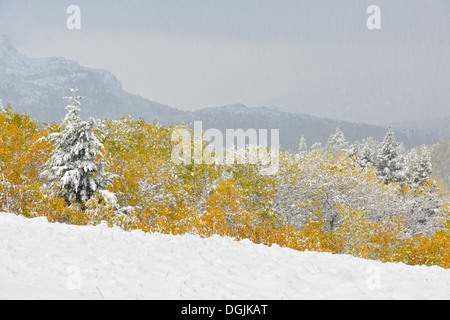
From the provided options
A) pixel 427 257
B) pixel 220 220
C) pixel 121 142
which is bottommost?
pixel 427 257

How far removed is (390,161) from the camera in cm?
Answer: 4131

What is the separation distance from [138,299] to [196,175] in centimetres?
1997

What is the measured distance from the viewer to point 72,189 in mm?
20266

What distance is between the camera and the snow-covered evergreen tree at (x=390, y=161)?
4081cm

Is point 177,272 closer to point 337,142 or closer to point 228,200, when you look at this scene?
point 228,200

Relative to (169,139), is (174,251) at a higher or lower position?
lower

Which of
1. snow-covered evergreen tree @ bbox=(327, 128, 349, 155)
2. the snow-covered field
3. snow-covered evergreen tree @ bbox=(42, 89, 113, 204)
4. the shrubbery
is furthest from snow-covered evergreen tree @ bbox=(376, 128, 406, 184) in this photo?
snow-covered evergreen tree @ bbox=(327, 128, 349, 155)

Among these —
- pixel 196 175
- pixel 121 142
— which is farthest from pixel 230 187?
pixel 121 142

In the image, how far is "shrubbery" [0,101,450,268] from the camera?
56.9 feet

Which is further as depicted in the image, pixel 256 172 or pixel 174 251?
pixel 256 172

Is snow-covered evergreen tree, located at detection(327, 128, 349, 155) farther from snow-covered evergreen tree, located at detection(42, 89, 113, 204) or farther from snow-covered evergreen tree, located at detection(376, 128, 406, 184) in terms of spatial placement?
snow-covered evergreen tree, located at detection(42, 89, 113, 204)

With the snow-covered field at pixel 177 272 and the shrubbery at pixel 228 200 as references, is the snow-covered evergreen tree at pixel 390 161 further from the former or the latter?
the snow-covered field at pixel 177 272

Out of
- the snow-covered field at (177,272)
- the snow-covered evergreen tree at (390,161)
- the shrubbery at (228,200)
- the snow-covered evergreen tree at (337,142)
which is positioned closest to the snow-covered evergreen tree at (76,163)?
the shrubbery at (228,200)
